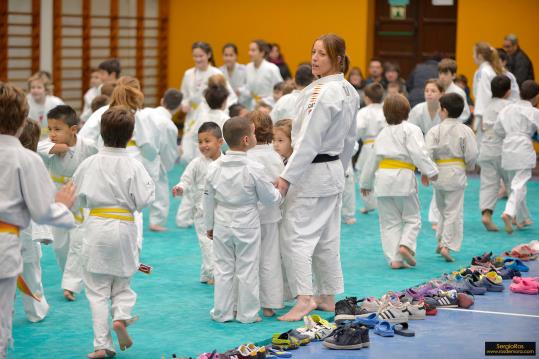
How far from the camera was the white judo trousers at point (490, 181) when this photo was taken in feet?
32.5

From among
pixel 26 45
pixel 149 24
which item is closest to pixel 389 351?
pixel 26 45

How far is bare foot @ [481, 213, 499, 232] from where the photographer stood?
978 cm

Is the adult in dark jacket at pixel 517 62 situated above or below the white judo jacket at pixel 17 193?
above

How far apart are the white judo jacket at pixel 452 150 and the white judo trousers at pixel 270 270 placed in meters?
2.53

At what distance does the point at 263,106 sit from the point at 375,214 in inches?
71.6

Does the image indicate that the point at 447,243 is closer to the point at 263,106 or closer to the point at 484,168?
the point at 484,168

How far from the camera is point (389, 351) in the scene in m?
5.48

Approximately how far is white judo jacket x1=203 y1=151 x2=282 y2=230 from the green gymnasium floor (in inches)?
27.1

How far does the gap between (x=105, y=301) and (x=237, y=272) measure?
1.07 m

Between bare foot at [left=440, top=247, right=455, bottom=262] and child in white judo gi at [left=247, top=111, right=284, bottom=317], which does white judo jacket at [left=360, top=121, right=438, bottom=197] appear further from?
child in white judo gi at [left=247, top=111, right=284, bottom=317]

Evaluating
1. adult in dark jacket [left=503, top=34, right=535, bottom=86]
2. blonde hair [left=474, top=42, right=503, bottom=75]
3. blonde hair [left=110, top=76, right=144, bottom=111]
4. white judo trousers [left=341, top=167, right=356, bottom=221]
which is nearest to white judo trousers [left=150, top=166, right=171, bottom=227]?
white judo trousers [left=341, top=167, right=356, bottom=221]

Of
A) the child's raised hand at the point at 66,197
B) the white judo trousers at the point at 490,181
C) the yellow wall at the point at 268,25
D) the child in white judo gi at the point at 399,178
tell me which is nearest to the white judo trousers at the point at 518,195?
the white judo trousers at the point at 490,181

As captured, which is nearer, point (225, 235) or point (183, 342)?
point (183, 342)

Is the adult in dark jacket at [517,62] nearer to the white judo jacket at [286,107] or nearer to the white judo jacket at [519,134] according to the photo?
the white judo jacket at [519,134]
